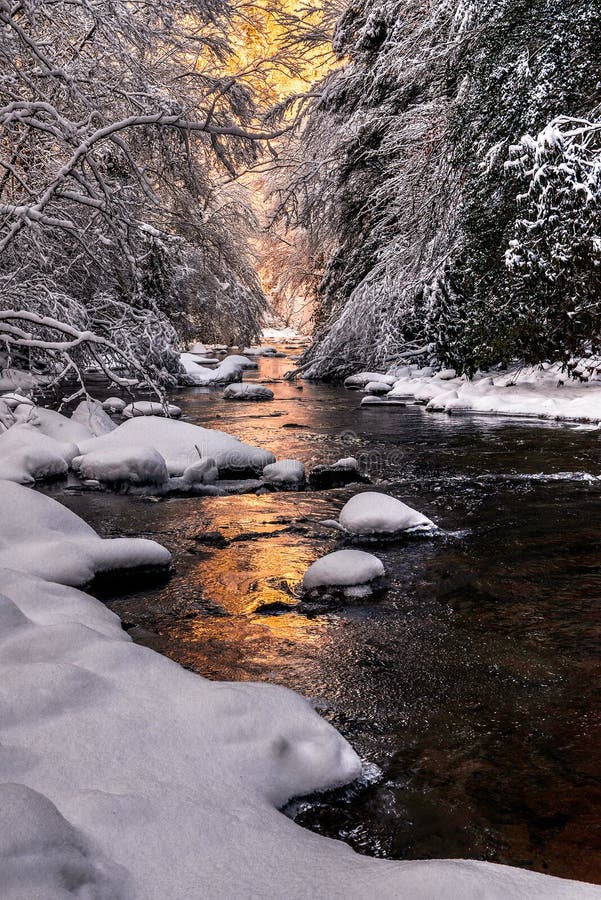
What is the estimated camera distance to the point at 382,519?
499cm

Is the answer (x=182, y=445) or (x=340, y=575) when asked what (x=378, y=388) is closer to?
(x=182, y=445)

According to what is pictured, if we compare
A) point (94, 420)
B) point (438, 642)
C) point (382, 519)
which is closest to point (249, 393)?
point (94, 420)

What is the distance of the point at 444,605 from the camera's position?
3859 mm

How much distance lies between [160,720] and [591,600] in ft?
7.84

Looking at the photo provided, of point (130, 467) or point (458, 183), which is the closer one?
point (130, 467)

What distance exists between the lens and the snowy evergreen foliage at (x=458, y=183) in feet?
29.3

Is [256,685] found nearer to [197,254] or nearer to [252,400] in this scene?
[252,400]

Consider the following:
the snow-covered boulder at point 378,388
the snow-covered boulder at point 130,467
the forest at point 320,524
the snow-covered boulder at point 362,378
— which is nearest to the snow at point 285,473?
the forest at point 320,524

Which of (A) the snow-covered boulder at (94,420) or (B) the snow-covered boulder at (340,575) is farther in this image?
(A) the snow-covered boulder at (94,420)

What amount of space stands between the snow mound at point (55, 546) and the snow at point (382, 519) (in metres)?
1.28

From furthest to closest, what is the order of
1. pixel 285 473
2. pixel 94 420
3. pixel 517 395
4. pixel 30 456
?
pixel 517 395
pixel 94 420
pixel 30 456
pixel 285 473

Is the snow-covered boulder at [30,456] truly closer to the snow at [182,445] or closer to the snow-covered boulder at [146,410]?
the snow at [182,445]

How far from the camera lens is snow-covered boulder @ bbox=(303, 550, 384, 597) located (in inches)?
159

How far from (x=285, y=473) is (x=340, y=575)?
98.9 inches
